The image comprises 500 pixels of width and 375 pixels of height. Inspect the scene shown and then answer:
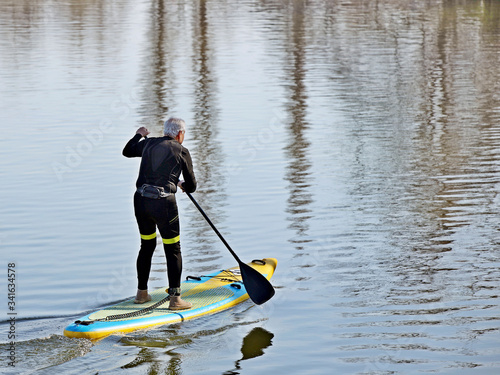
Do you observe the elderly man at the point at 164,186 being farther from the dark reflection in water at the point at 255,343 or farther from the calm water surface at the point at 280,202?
the dark reflection in water at the point at 255,343

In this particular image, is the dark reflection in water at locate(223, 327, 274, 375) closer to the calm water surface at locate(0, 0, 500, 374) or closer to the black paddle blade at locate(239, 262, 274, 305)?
the calm water surface at locate(0, 0, 500, 374)

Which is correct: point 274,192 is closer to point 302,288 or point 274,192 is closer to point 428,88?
point 302,288

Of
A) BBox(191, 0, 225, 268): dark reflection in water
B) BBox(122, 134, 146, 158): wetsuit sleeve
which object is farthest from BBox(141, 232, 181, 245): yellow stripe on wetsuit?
BBox(191, 0, 225, 268): dark reflection in water

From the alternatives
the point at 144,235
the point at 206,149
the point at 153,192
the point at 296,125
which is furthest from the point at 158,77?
the point at 153,192

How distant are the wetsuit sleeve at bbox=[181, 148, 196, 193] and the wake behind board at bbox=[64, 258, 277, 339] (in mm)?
1136

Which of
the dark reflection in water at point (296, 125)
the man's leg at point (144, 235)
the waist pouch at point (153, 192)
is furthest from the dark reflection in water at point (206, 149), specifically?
the waist pouch at point (153, 192)

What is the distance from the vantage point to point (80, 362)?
725 centimetres

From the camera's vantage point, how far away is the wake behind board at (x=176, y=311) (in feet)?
25.6

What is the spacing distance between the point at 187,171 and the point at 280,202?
15.0ft

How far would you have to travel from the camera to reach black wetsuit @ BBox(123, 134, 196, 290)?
816 centimetres

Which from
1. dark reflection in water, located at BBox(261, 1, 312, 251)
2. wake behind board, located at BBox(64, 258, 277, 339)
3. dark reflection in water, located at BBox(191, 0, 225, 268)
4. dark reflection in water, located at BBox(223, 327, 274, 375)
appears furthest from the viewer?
dark reflection in water, located at BBox(261, 1, 312, 251)

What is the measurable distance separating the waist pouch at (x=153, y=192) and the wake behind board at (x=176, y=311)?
1078mm

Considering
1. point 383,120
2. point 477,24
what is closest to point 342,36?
point 477,24

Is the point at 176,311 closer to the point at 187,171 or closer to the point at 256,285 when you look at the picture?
the point at 256,285
